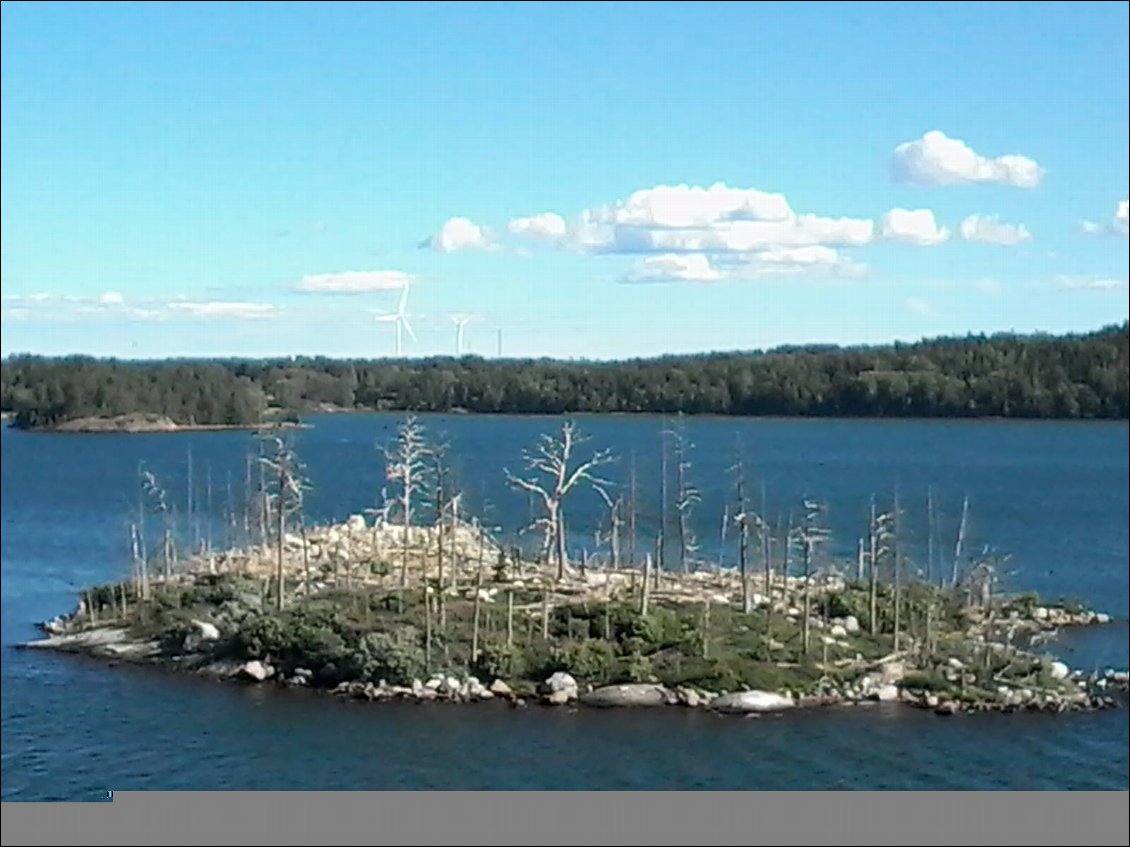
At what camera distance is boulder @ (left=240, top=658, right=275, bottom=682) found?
14953 mm

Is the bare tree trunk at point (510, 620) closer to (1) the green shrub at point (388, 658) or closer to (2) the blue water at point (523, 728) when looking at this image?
(1) the green shrub at point (388, 658)

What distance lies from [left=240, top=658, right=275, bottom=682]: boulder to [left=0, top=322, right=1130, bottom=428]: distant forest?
42.4 feet

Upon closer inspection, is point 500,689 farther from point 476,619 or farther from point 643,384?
point 643,384

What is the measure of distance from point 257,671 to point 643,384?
15.3 metres

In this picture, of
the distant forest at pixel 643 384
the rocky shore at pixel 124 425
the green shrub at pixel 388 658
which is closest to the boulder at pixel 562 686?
the green shrub at pixel 388 658

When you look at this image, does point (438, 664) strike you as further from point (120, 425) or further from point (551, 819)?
point (120, 425)

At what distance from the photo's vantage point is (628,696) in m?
13.8

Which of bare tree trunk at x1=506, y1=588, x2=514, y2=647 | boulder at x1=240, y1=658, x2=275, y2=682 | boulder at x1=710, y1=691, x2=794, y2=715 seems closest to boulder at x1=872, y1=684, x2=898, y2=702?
boulder at x1=710, y1=691, x2=794, y2=715

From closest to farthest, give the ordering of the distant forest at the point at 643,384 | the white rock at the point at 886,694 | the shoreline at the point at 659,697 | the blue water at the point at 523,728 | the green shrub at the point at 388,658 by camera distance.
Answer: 1. the blue water at the point at 523,728
2. the shoreline at the point at 659,697
3. the white rock at the point at 886,694
4. the green shrub at the point at 388,658
5. the distant forest at the point at 643,384

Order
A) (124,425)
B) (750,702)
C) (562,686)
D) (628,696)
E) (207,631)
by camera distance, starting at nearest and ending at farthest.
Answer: (750,702), (628,696), (562,686), (207,631), (124,425)

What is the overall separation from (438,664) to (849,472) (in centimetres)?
2308

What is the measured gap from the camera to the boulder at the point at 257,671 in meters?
15.0

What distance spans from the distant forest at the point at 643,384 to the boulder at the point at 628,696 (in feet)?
45.1

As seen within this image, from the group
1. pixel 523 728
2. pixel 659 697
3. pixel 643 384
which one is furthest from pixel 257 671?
pixel 643 384
